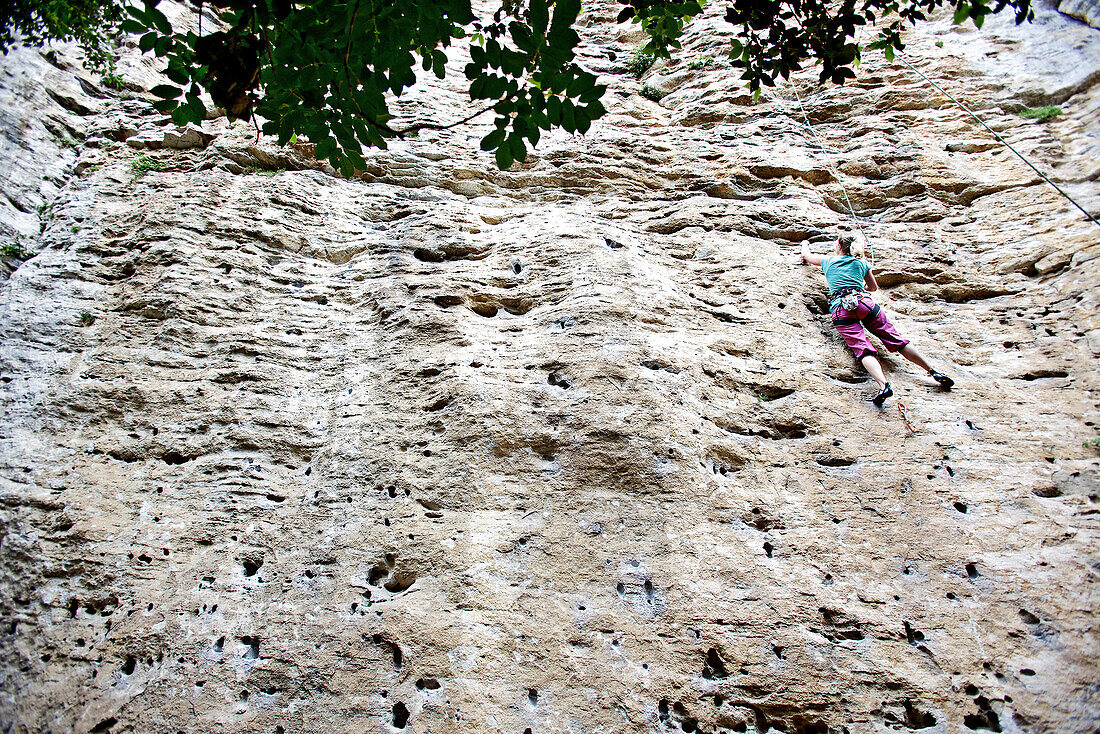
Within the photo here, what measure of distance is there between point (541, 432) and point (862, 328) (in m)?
3.15

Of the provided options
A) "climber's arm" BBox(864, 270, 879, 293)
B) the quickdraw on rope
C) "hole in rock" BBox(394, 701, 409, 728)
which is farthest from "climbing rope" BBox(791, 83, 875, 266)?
"hole in rock" BBox(394, 701, 409, 728)

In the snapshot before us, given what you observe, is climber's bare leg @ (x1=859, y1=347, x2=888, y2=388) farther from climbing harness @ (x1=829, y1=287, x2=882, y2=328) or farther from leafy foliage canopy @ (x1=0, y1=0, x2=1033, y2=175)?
leafy foliage canopy @ (x1=0, y1=0, x2=1033, y2=175)

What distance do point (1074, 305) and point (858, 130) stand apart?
11.4 ft

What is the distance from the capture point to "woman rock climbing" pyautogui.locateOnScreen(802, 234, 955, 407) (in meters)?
4.92

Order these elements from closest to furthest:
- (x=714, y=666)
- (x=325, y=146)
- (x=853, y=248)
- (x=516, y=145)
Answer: (x=516, y=145) < (x=325, y=146) < (x=714, y=666) < (x=853, y=248)

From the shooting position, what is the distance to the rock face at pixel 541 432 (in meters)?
3.34

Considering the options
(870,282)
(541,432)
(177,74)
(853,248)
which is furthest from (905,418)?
(177,74)

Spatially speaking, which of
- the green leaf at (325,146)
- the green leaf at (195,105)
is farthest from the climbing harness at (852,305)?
the green leaf at (195,105)

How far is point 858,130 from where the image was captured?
7.33 metres

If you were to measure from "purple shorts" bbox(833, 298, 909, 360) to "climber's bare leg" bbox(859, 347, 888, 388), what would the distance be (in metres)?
0.05

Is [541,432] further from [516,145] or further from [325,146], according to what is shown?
[325,146]

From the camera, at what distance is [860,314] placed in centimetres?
519

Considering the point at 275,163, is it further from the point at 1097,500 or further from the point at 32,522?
the point at 1097,500

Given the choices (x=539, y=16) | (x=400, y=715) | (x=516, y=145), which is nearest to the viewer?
(x=539, y=16)
